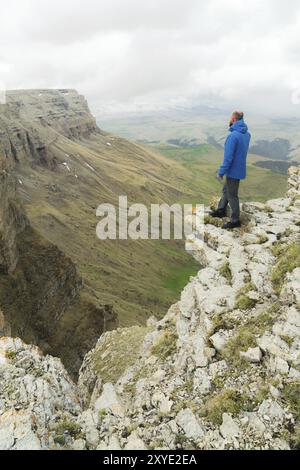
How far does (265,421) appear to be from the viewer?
10.4 meters

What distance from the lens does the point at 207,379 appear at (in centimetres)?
1259

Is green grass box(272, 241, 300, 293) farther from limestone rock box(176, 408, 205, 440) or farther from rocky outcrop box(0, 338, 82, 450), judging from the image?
rocky outcrop box(0, 338, 82, 450)

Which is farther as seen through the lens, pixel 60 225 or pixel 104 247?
pixel 104 247

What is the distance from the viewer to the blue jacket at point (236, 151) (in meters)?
18.2

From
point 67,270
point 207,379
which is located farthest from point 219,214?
point 67,270

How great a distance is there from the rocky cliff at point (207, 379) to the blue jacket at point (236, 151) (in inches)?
130

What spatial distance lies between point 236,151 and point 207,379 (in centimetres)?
1084

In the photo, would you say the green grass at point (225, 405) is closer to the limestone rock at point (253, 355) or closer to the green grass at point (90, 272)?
the limestone rock at point (253, 355)

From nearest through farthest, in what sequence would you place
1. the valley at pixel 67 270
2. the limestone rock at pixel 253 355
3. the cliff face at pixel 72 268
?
the limestone rock at pixel 253 355, the valley at pixel 67 270, the cliff face at pixel 72 268

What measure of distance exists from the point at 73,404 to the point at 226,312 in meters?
6.49

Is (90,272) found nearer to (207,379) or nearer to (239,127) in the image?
(239,127)

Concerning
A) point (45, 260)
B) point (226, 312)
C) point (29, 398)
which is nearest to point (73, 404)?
point (29, 398)

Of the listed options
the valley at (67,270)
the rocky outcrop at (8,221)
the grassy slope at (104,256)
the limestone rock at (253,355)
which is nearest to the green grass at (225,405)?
the limestone rock at (253,355)
